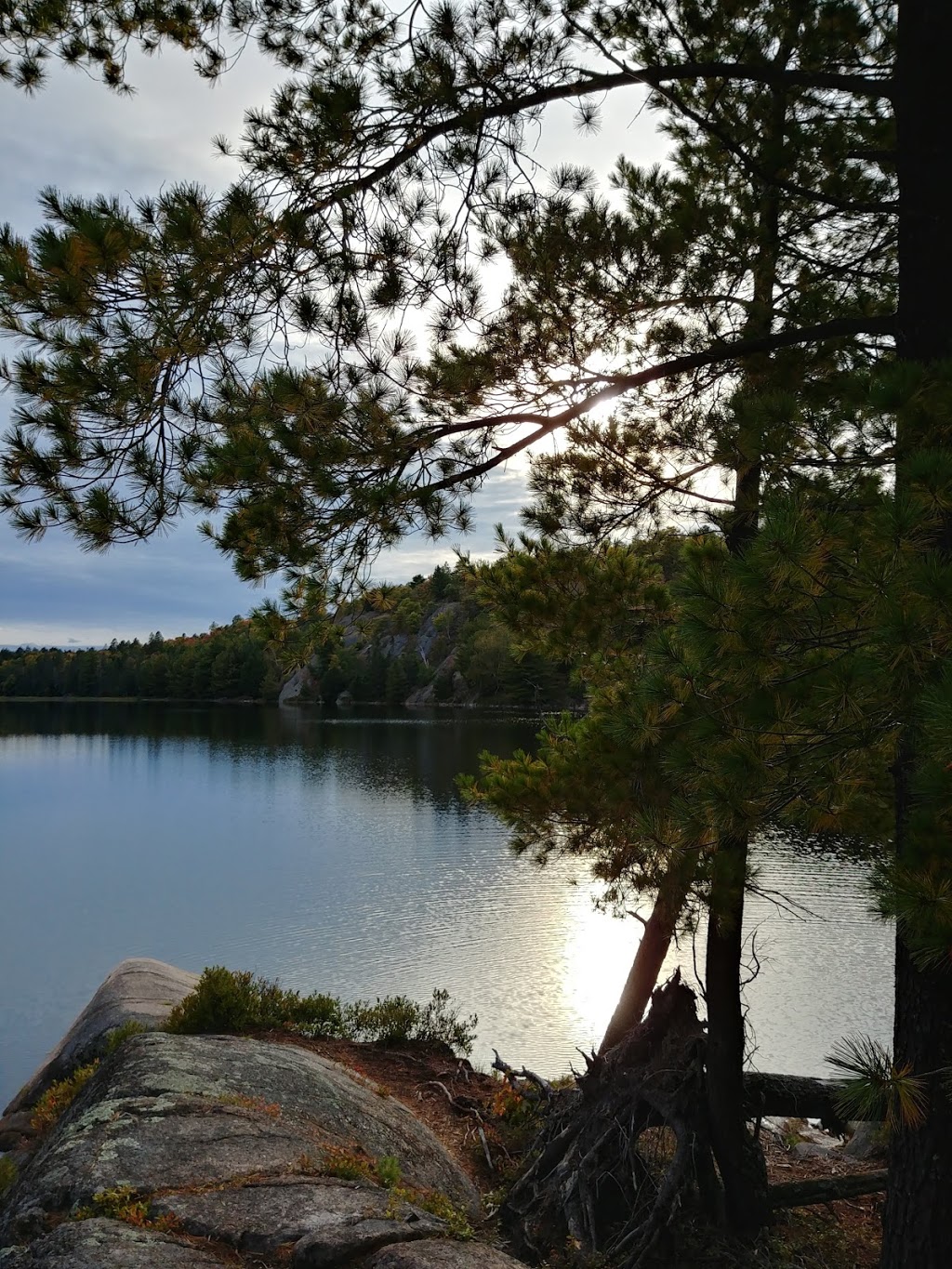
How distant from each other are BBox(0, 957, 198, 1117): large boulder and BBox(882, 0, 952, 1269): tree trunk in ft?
20.7

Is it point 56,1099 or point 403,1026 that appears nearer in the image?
point 56,1099

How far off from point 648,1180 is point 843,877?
15.1m

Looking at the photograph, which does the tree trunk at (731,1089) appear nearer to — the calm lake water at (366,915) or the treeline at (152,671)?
the calm lake water at (366,915)

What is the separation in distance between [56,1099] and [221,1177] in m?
4.32

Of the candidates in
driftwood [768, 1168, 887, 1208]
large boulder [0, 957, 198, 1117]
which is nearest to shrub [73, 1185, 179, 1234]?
driftwood [768, 1168, 887, 1208]

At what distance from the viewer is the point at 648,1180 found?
19.7ft

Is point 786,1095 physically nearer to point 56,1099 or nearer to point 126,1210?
point 126,1210

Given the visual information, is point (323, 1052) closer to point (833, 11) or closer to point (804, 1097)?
point (804, 1097)

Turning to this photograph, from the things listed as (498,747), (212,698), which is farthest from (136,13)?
(212,698)

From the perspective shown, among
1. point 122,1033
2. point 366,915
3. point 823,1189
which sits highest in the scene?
point 122,1033

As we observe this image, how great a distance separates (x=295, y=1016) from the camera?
29.7ft

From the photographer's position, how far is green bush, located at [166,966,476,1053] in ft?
26.2

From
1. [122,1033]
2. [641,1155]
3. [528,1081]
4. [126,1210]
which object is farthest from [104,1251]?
[528,1081]

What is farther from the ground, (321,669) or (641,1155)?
(321,669)
